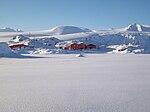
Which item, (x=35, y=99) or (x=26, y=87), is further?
(x=26, y=87)

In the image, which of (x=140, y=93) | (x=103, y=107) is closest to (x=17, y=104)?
(x=103, y=107)

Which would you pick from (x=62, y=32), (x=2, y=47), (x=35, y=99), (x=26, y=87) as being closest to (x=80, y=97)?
(x=35, y=99)

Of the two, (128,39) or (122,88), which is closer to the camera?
(122,88)

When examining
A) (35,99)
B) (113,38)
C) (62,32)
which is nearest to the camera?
(35,99)

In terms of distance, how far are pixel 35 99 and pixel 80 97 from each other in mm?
602

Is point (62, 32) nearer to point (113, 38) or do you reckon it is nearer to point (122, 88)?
point (113, 38)

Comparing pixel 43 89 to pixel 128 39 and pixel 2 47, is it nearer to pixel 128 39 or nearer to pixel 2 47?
pixel 2 47

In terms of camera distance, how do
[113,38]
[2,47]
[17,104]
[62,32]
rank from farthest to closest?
[62,32]
[113,38]
[2,47]
[17,104]

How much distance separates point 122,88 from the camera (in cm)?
400

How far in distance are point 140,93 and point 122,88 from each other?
0.45m

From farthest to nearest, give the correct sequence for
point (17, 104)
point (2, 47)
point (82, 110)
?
point (2, 47) → point (17, 104) → point (82, 110)

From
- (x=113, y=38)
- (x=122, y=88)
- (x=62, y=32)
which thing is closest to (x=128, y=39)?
(x=113, y=38)

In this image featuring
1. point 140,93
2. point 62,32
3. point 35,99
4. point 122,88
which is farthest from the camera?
point 62,32

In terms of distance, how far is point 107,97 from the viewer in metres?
3.40
